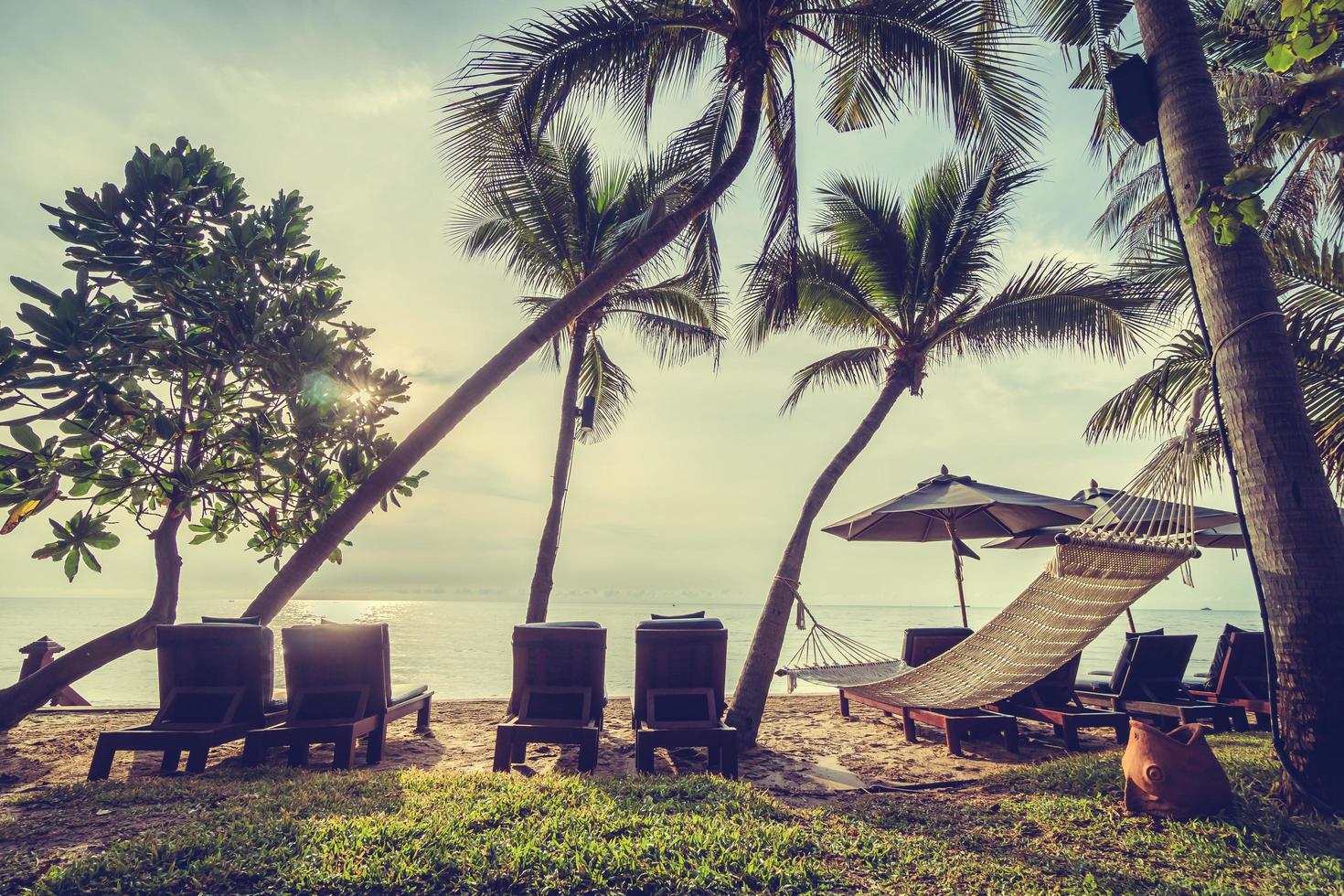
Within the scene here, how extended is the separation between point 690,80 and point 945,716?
6249 millimetres

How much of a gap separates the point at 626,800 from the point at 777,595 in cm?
296

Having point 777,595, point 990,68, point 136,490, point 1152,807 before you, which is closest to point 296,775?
point 136,490

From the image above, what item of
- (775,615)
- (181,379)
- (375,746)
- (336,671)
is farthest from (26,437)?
(775,615)

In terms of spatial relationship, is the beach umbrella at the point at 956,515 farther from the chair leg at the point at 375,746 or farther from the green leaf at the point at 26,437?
the green leaf at the point at 26,437

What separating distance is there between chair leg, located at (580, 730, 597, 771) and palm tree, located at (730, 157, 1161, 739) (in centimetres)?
468

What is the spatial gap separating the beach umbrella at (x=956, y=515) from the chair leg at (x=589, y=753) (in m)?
3.91

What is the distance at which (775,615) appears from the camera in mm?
5930

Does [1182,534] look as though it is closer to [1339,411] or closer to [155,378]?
[1339,411]

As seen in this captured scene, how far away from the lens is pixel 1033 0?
550 cm

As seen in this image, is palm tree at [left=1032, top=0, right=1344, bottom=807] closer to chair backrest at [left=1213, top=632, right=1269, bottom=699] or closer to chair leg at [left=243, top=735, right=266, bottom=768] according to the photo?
chair backrest at [left=1213, top=632, right=1269, bottom=699]

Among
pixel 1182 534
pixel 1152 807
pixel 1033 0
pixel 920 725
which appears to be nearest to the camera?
pixel 1152 807

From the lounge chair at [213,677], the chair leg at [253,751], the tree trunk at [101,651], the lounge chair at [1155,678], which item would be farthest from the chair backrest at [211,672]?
the lounge chair at [1155,678]

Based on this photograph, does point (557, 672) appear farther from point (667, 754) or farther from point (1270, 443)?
point (1270, 443)

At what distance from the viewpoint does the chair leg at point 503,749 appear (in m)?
4.40
